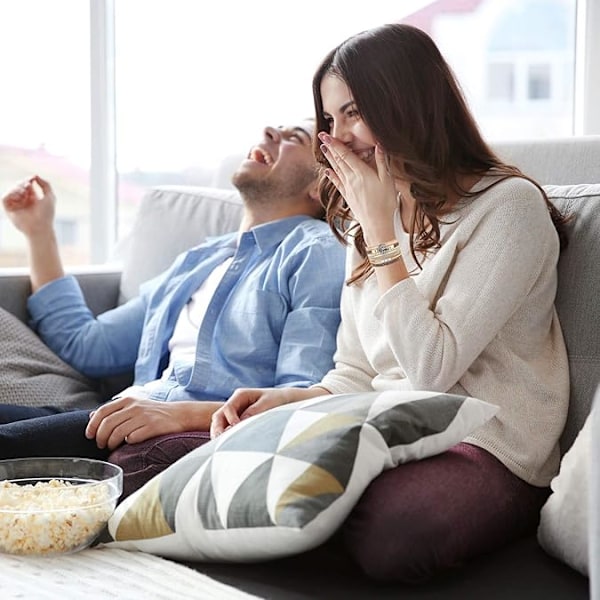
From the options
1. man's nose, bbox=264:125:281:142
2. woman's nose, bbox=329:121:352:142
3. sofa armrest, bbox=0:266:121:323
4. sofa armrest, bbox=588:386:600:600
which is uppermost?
woman's nose, bbox=329:121:352:142

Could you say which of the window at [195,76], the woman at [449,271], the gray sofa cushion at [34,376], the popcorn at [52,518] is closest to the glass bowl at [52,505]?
the popcorn at [52,518]

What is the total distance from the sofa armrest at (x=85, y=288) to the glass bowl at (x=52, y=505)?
852 mm

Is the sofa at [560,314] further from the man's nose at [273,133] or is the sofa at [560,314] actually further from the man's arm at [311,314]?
the man's arm at [311,314]

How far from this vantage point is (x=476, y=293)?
1635 mm

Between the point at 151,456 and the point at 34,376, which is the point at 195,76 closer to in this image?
the point at 34,376

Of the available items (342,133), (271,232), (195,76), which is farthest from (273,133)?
(195,76)

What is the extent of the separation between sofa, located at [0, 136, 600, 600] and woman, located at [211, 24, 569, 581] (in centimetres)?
3

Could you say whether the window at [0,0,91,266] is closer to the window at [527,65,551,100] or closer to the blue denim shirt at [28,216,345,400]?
the blue denim shirt at [28,216,345,400]

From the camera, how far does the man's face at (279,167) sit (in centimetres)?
234

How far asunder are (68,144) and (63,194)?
0.20 metres

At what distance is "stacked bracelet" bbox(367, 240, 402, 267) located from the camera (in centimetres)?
170

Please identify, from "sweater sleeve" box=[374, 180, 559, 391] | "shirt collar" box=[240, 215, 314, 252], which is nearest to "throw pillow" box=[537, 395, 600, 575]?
"sweater sleeve" box=[374, 180, 559, 391]

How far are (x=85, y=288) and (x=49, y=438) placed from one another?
0.85m

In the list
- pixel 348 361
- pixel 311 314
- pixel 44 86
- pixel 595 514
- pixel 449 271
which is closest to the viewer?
pixel 595 514
